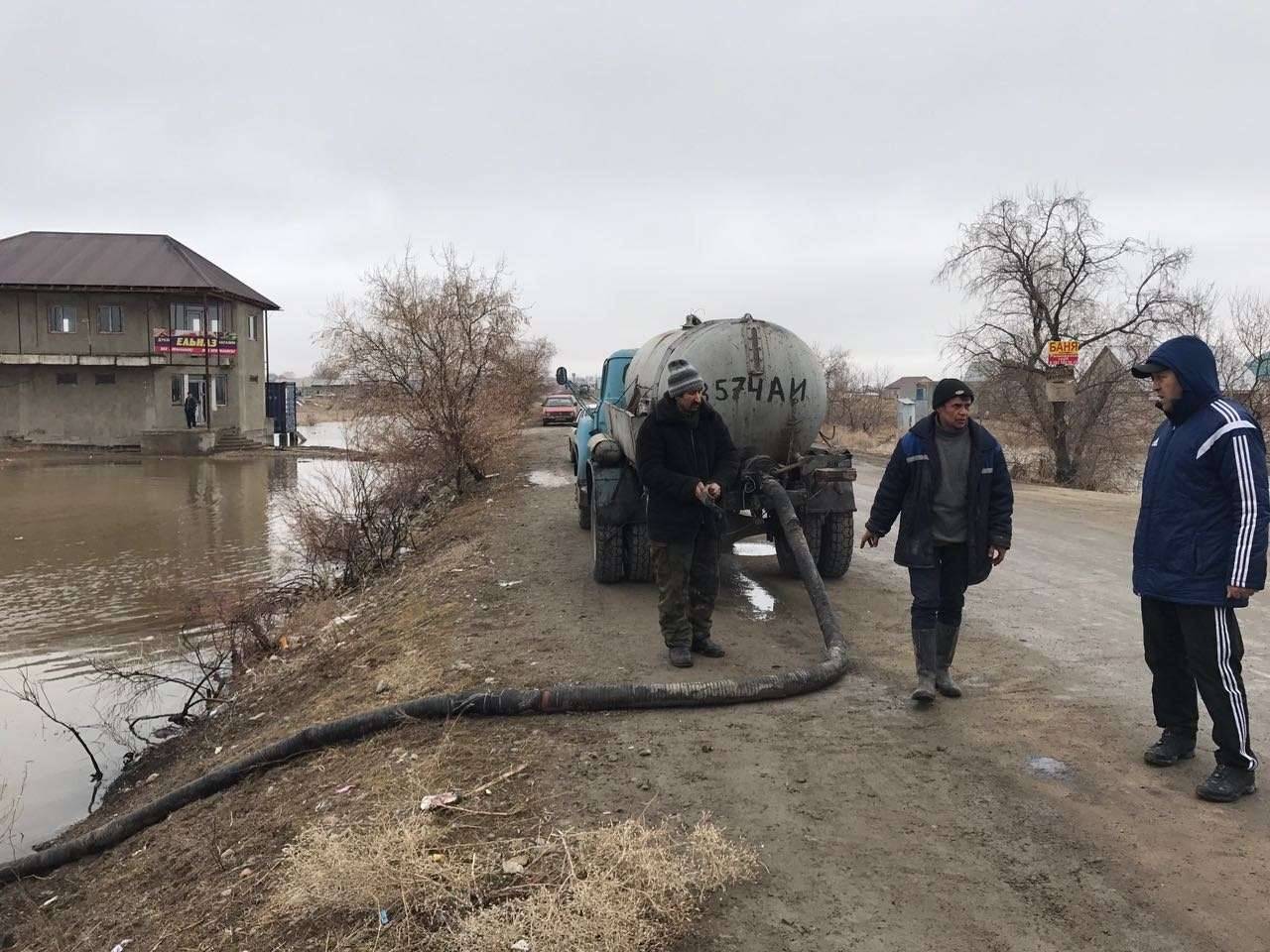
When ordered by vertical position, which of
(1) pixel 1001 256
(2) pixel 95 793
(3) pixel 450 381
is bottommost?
(2) pixel 95 793

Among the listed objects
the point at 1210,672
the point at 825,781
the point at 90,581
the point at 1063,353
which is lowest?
the point at 90,581

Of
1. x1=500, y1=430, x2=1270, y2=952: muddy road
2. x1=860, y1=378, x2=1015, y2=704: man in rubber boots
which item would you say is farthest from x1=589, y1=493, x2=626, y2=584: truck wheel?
x1=860, y1=378, x2=1015, y2=704: man in rubber boots

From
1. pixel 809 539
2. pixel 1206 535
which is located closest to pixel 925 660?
pixel 1206 535

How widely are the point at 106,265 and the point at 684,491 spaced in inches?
1511

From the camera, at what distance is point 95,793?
6824mm

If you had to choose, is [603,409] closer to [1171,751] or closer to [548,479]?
[1171,751]

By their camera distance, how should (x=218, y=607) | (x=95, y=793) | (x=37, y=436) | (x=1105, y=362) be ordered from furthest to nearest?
(x=37, y=436) → (x=1105, y=362) → (x=218, y=607) → (x=95, y=793)

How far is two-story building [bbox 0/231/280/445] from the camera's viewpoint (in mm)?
34906

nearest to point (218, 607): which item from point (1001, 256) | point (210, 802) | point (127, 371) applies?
point (210, 802)

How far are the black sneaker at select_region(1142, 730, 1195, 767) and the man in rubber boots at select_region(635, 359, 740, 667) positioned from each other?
8.58 feet

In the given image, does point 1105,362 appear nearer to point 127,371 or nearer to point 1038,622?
point 1038,622

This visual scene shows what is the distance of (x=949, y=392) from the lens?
16.2 feet

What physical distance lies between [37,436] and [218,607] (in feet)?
102

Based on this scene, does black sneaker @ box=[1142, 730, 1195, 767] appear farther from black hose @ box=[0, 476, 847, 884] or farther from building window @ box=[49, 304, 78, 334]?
building window @ box=[49, 304, 78, 334]
